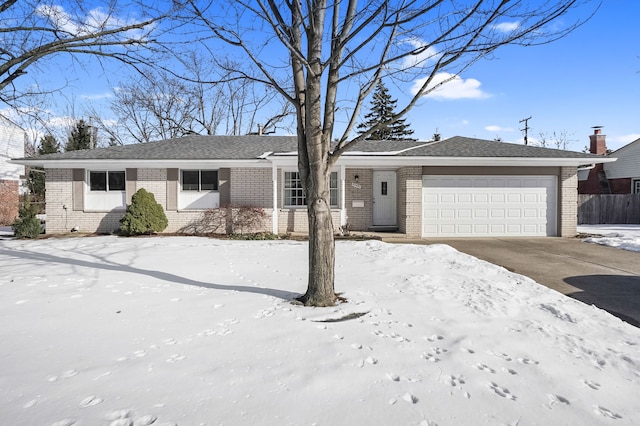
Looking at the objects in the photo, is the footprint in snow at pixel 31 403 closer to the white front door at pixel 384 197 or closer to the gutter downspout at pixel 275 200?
the gutter downspout at pixel 275 200

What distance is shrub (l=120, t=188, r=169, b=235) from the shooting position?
11906 mm

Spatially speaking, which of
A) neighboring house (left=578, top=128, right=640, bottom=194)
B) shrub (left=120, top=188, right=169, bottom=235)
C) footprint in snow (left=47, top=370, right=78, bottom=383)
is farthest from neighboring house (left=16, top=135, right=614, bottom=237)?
neighboring house (left=578, top=128, right=640, bottom=194)

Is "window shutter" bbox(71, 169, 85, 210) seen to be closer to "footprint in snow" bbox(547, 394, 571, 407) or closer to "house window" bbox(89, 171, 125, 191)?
"house window" bbox(89, 171, 125, 191)

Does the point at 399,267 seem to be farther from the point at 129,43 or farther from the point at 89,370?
the point at 129,43

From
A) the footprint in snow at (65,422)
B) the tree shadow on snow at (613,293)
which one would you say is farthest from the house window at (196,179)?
the footprint in snow at (65,422)

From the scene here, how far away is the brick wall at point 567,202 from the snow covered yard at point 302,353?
26.4 ft

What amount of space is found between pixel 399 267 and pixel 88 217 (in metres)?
11.5

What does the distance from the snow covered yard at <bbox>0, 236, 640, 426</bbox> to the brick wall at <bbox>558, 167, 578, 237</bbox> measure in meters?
8.05

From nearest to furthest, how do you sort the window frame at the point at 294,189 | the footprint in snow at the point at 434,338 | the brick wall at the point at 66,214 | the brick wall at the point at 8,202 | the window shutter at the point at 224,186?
1. the footprint in snow at the point at 434,338
2. the brick wall at the point at 66,214
3. the window shutter at the point at 224,186
4. the window frame at the point at 294,189
5. the brick wall at the point at 8,202

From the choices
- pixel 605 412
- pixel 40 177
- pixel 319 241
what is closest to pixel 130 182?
pixel 319 241

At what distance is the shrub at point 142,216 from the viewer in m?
11.9

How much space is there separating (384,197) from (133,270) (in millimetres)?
9495

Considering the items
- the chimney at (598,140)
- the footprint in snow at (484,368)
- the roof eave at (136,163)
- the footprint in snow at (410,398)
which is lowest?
the footprint in snow at (410,398)

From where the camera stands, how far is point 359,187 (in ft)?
44.8
